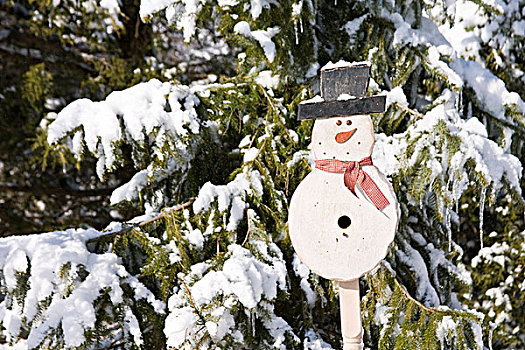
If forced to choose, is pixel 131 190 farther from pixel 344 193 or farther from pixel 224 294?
pixel 344 193

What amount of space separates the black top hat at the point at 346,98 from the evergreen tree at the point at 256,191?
0.50 metres

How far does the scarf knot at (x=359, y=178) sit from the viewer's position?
1.22 m

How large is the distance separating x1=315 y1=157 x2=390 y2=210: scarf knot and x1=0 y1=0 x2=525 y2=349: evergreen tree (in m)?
0.49

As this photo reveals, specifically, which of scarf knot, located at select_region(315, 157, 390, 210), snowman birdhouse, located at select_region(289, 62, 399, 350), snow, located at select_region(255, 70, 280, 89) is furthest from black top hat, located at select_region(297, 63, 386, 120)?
snow, located at select_region(255, 70, 280, 89)

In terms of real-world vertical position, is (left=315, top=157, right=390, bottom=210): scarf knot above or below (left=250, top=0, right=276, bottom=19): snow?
below

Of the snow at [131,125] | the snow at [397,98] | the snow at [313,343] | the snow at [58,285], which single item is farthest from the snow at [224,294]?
the snow at [397,98]

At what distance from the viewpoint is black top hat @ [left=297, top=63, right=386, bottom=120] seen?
1.22 metres

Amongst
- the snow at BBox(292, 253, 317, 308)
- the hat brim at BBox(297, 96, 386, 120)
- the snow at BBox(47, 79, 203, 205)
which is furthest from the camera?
the snow at BBox(292, 253, 317, 308)

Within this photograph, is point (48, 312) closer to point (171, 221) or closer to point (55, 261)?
point (55, 261)

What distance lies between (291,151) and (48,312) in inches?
39.1

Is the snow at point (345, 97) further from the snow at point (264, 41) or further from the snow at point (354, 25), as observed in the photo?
the snow at point (354, 25)

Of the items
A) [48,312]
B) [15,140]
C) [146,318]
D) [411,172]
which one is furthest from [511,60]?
[15,140]

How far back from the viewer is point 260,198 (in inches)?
71.3

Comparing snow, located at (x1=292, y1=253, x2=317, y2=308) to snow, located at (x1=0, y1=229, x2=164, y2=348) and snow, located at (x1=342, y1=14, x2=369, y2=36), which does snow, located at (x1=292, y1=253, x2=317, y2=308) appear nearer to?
snow, located at (x1=0, y1=229, x2=164, y2=348)
